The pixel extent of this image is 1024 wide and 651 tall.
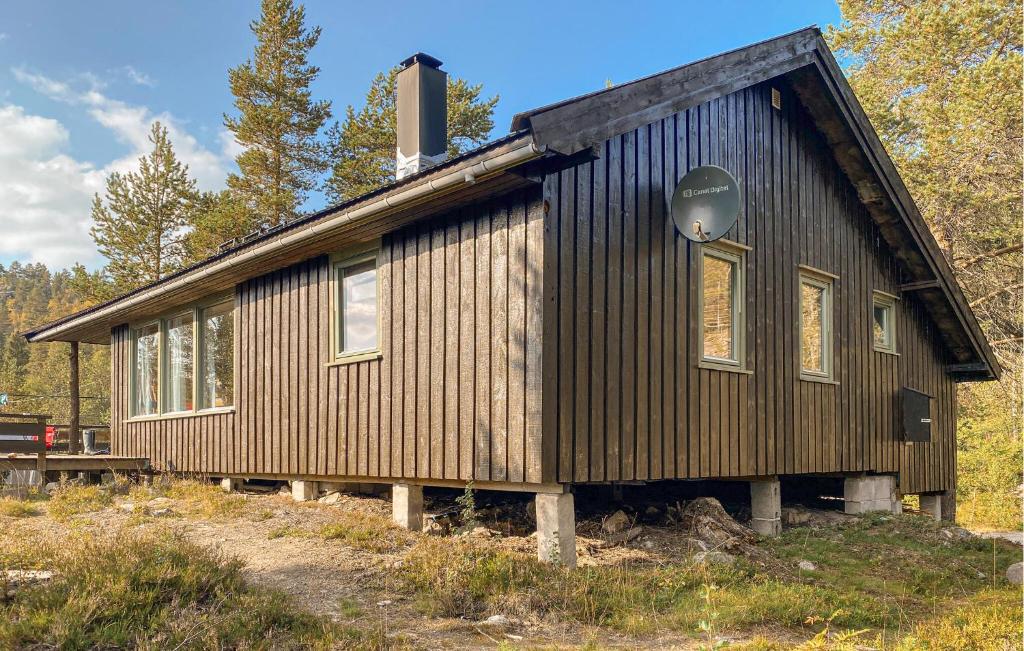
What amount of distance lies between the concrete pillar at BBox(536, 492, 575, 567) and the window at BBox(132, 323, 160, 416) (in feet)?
28.4

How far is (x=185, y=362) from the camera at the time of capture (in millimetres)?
12812

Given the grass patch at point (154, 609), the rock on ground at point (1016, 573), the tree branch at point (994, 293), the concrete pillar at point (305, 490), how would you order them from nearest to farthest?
the grass patch at point (154, 609)
the rock on ground at point (1016, 573)
the concrete pillar at point (305, 490)
the tree branch at point (994, 293)

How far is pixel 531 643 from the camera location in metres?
5.25

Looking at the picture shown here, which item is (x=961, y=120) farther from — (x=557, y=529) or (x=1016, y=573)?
(x=557, y=529)

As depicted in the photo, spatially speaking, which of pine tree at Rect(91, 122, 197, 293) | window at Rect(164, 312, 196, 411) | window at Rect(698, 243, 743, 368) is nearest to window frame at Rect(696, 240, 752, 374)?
window at Rect(698, 243, 743, 368)

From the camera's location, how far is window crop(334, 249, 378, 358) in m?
9.28

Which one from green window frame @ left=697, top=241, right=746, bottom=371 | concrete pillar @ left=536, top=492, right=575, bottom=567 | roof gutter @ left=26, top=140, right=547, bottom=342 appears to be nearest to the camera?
roof gutter @ left=26, top=140, right=547, bottom=342

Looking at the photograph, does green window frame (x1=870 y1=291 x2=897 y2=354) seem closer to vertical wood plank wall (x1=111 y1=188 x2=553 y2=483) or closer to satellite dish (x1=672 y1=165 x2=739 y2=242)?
satellite dish (x1=672 y1=165 x2=739 y2=242)

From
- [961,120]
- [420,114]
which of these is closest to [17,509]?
[420,114]

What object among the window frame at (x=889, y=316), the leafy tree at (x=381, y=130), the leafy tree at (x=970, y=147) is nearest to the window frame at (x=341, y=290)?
the window frame at (x=889, y=316)

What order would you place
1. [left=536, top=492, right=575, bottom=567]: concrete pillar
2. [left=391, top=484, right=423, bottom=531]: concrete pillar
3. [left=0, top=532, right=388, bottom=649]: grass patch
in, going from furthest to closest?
1. [left=391, top=484, right=423, bottom=531]: concrete pillar
2. [left=536, top=492, right=575, bottom=567]: concrete pillar
3. [left=0, top=532, right=388, bottom=649]: grass patch

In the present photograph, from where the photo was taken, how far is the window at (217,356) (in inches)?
465

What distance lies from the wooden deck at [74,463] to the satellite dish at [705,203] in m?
9.34

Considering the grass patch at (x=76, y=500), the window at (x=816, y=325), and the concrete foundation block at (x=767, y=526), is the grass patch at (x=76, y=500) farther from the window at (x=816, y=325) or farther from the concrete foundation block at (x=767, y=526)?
the window at (x=816, y=325)
